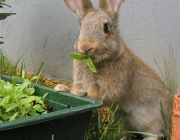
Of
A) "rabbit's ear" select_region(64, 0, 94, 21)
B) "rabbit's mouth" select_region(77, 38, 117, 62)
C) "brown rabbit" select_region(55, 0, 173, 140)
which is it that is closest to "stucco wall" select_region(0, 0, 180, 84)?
"brown rabbit" select_region(55, 0, 173, 140)

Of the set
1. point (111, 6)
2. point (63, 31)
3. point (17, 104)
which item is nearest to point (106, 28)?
point (111, 6)

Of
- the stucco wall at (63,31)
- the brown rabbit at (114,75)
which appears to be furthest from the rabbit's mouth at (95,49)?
the stucco wall at (63,31)

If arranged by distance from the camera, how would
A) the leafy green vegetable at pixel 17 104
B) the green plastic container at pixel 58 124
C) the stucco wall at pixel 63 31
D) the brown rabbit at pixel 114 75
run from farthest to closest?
1. the stucco wall at pixel 63 31
2. the brown rabbit at pixel 114 75
3. the leafy green vegetable at pixel 17 104
4. the green plastic container at pixel 58 124

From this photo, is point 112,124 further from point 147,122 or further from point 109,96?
point 147,122

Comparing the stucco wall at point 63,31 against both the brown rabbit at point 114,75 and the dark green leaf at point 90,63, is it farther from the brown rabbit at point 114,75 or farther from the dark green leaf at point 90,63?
the dark green leaf at point 90,63

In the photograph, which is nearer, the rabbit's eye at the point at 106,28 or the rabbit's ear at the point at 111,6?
the rabbit's eye at the point at 106,28

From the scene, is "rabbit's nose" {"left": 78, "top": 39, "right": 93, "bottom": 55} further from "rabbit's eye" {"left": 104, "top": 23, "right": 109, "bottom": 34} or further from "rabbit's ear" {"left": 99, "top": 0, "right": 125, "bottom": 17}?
"rabbit's ear" {"left": 99, "top": 0, "right": 125, "bottom": 17}

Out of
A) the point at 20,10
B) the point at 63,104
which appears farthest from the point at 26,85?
the point at 20,10
